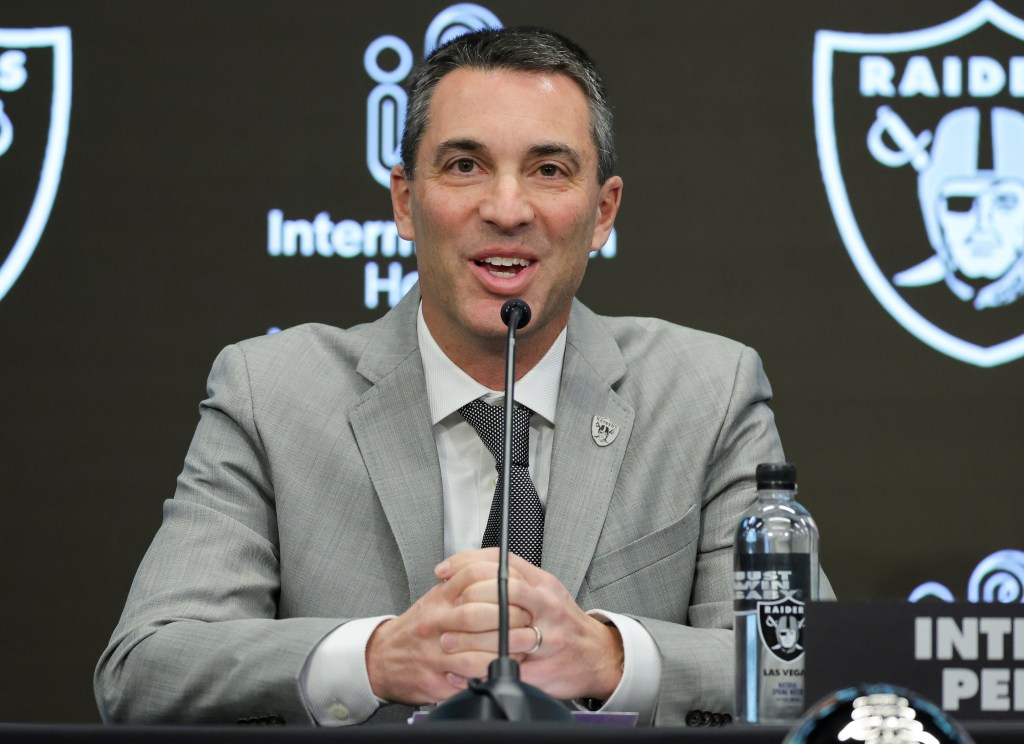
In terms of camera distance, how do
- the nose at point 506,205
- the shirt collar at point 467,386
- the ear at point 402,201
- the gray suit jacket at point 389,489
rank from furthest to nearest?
1. the ear at point 402,201
2. the shirt collar at point 467,386
3. the nose at point 506,205
4. the gray suit jacket at point 389,489

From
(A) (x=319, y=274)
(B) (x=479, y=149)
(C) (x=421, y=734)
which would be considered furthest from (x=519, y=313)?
(A) (x=319, y=274)

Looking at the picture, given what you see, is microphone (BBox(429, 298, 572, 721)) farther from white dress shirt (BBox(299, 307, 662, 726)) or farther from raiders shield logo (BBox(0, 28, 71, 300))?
raiders shield logo (BBox(0, 28, 71, 300))

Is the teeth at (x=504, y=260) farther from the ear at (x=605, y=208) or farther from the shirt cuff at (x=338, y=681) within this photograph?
the shirt cuff at (x=338, y=681)

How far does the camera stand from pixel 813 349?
317cm

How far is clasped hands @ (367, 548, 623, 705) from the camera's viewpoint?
1734 millimetres

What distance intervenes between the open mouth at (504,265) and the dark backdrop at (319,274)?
2.95ft

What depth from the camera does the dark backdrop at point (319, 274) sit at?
3156mm

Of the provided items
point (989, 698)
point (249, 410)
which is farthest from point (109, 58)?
point (989, 698)

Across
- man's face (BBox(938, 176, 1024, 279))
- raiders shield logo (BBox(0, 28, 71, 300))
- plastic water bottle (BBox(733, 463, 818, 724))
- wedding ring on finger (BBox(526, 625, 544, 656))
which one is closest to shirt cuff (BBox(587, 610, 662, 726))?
wedding ring on finger (BBox(526, 625, 544, 656))

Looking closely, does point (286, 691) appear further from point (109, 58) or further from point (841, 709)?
point (109, 58)

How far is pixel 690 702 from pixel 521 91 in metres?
1.08

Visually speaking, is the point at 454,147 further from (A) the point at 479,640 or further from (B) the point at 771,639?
(B) the point at 771,639

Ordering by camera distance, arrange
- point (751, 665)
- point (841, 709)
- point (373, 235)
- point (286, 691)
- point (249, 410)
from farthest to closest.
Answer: point (373, 235) → point (249, 410) → point (286, 691) → point (751, 665) → point (841, 709)

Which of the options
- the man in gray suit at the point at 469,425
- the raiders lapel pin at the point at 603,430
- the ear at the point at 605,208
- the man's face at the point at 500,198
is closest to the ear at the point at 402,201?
the man in gray suit at the point at 469,425
